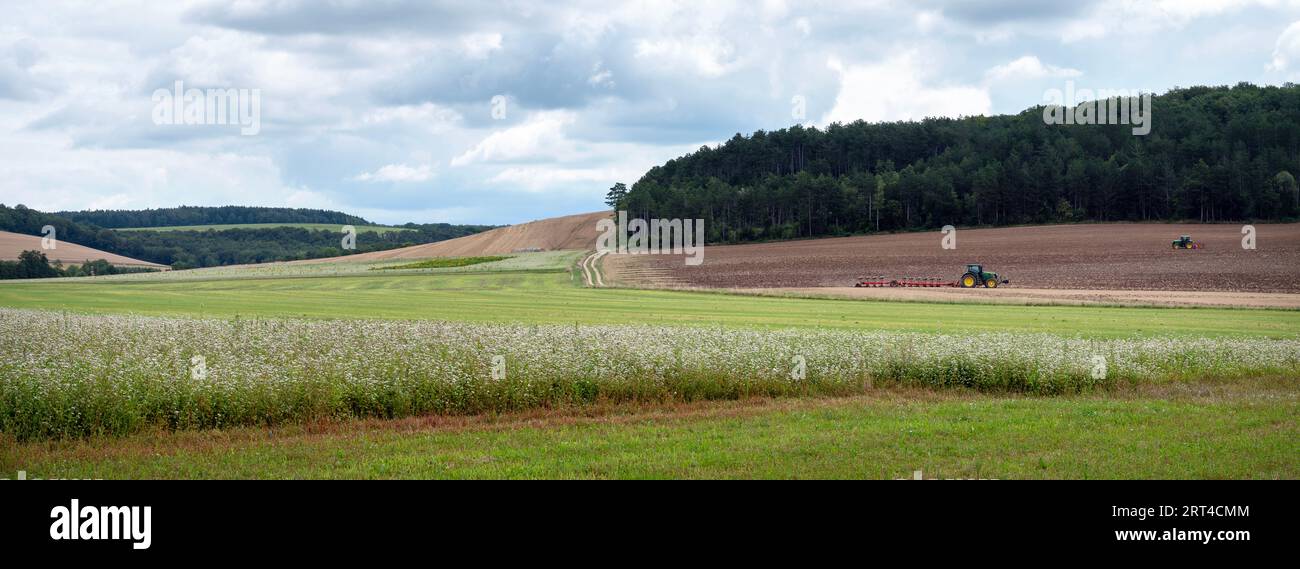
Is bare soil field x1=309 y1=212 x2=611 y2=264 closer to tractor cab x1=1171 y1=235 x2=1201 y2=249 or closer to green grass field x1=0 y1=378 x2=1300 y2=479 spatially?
tractor cab x1=1171 y1=235 x2=1201 y2=249

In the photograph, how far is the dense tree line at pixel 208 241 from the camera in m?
127

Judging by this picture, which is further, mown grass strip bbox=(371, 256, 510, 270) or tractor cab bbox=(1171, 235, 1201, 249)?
mown grass strip bbox=(371, 256, 510, 270)

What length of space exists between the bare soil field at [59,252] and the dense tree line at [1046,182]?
227ft

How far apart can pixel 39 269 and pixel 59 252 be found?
1657 centimetres

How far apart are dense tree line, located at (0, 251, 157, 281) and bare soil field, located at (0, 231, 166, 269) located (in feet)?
6.08

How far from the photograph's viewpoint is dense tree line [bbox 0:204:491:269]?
12694cm

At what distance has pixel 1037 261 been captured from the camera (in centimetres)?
7569

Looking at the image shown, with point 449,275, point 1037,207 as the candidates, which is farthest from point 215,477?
point 1037,207

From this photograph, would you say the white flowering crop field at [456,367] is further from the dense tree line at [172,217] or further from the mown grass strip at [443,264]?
the dense tree line at [172,217]

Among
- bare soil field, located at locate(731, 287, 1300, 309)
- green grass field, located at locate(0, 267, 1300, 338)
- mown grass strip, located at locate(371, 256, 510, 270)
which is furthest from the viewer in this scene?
mown grass strip, located at locate(371, 256, 510, 270)

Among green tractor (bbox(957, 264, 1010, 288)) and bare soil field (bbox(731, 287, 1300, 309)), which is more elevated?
green tractor (bbox(957, 264, 1010, 288))

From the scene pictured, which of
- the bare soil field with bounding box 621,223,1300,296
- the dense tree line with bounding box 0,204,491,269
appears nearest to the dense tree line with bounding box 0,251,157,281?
the dense tree line with bounding box 0,204,491,269

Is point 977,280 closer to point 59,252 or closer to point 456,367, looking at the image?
point 456,367
